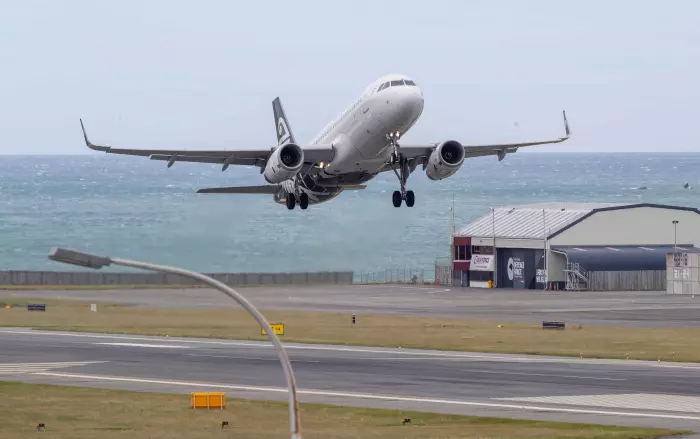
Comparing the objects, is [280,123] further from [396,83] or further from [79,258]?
[79,258]

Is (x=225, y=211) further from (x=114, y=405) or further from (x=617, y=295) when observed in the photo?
(x=114, y=405)

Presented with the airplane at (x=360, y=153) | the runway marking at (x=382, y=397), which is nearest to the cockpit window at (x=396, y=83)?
the airplane at (x=360, y=153)

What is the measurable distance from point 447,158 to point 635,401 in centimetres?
2256

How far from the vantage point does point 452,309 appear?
318 ft

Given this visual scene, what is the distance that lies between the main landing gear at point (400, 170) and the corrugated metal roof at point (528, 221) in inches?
2207

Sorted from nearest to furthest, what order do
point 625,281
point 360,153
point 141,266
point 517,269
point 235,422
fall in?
point 141,266 → point 235,422 → point 360,153 → point 625,281 → point 517,269

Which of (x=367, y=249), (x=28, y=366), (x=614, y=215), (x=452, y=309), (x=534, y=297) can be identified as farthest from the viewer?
(x=367, y=249)

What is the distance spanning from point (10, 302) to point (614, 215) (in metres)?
58.2

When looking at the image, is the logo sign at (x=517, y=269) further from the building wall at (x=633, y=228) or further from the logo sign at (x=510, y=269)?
the building wall at (x=633, y=228)

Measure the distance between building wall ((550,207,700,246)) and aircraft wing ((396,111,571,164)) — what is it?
4738 centimetres

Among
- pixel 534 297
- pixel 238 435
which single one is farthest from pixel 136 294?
pixel 238 435

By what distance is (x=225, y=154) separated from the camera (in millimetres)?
73625

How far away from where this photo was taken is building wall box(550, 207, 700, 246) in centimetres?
12438

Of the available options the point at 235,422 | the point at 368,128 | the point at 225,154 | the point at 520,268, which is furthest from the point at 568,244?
the point at 235,422
